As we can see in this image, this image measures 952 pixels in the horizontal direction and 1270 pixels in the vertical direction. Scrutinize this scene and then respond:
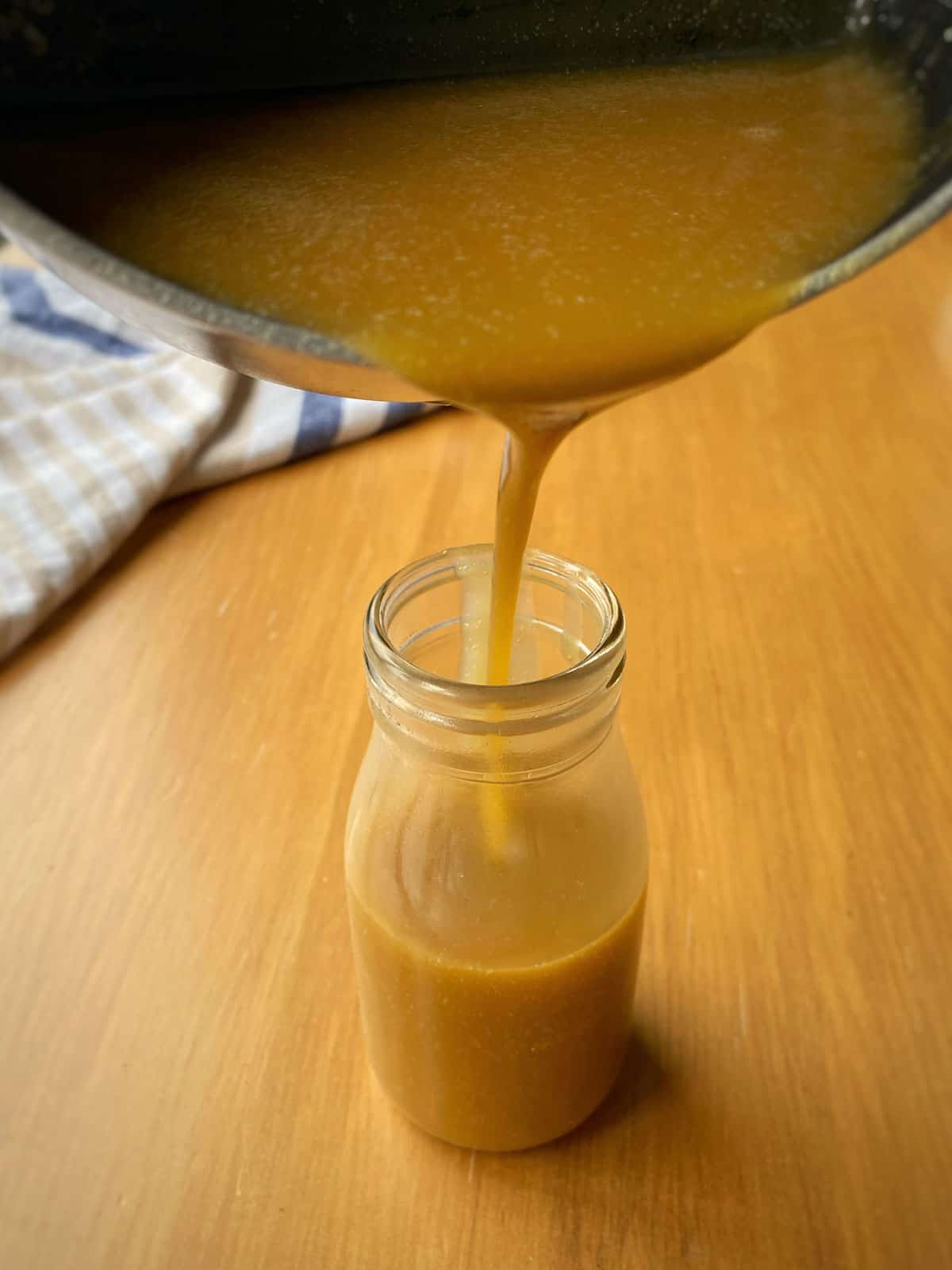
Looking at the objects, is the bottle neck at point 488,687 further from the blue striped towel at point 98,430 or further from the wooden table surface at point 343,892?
the blue striped towel at point 98,430

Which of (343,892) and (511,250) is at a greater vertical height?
(511,250)

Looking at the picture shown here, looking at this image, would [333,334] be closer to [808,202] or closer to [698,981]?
[808,202]

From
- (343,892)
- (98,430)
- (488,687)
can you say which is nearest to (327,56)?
(488,687)

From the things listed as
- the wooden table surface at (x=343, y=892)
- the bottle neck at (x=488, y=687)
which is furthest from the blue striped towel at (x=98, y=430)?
the bottle neck at (x=488, y=687)

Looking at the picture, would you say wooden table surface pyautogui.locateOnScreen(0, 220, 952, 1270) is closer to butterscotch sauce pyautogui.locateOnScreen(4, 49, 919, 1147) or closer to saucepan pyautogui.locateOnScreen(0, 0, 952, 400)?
butterscotch sauce pyautogui.locateOnScreen(4, 49, 919, 1147)

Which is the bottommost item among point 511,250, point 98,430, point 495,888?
point 98,430

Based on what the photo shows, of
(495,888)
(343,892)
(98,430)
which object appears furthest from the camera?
(98,430)

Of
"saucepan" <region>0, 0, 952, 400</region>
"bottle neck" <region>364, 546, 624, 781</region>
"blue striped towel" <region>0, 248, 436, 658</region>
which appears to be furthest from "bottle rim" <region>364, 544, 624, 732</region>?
"blue striped towel" <region>0, 248, 436, 658</region>

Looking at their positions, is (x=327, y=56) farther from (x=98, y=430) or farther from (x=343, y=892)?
(x=98, y=430)
